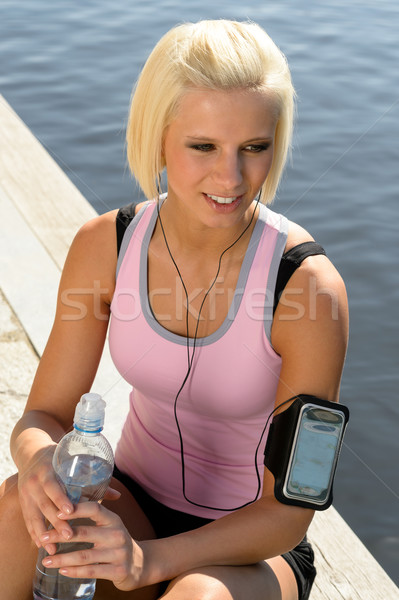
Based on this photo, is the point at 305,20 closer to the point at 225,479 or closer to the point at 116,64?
the point at 116,64

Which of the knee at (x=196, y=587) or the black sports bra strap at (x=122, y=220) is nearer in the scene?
the knee at (x=196, y=587)

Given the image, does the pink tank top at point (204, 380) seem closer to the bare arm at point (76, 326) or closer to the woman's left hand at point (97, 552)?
the bare arm at point (76, 326)

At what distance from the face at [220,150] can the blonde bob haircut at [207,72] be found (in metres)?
0.02

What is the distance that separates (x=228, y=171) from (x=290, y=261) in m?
0.23

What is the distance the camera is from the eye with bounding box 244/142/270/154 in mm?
1664

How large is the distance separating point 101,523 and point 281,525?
0.33m

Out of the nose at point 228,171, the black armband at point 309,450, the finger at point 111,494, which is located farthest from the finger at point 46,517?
the nose at point 228,171

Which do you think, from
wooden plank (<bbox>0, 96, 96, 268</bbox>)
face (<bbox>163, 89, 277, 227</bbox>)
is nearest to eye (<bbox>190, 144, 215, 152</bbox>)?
face (<bbox>163, 89, 277, 227</bbox>)

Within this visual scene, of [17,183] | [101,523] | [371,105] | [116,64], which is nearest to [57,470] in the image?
[101,523]

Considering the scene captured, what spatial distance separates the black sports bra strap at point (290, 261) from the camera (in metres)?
1.72

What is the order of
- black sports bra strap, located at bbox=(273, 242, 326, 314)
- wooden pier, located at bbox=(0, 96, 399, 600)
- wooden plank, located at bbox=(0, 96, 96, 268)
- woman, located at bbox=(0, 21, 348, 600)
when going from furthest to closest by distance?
wooden plank, located at bbox=(0, 96, 96, 268) < wooden pier, located at bbox=(0, 96, 399, 600) < black sports bra strap, located at bbox=(273, 242, 326, 314) < woman, located at bbox=(0, 21, 348, 600)

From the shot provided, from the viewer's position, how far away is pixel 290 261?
1.73 m

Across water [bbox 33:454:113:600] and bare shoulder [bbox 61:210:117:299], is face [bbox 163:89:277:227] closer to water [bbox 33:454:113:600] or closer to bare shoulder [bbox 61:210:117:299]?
bare shoulder [bbox 61:210:117:299]

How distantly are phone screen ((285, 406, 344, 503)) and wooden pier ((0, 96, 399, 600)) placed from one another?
465 mm
